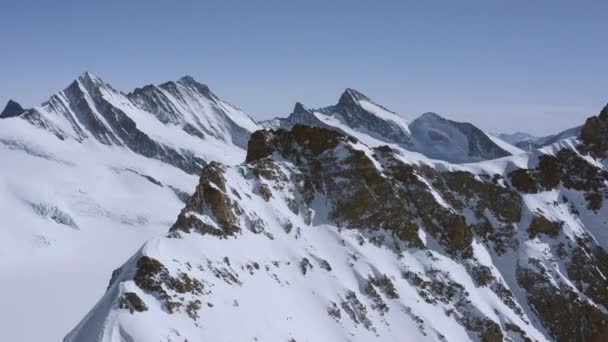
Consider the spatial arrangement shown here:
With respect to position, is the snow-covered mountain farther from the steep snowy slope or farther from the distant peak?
the steep snowy slope

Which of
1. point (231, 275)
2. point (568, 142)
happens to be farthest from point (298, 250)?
point (568, 142)

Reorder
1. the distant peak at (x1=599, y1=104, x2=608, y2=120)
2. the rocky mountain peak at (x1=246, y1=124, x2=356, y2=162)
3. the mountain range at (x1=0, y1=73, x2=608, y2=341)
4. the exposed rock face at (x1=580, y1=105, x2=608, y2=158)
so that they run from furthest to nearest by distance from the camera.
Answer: the distant peak at (x1=599, y1=104, x2=608, y2=120), the exposed rock face at (x1=580, y1=105, x2=608, y2=158), the rocky mountain peak at (x1=246, y1=124, x2=356, y2=162), the mountain range at (x1=0, y1=73, x2=608, y2=341)

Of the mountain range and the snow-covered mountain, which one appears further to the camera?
the mountain range

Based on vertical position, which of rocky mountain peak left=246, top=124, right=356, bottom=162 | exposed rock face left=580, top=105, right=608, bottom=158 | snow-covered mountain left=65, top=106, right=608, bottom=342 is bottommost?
snow-covered mountain left=65, top=106, right=608, bottom=342

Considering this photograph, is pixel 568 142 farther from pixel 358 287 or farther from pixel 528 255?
pixel 358 287

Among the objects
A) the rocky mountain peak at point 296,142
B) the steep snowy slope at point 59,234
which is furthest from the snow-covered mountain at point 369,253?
the steep snowy slope at point 59,234

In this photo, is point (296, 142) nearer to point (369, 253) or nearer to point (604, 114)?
point (369, 253)

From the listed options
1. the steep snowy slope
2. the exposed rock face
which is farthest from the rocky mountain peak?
the exposed rock face

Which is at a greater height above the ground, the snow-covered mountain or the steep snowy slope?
the steep snowy slope

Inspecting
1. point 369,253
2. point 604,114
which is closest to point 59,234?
point 369,253
